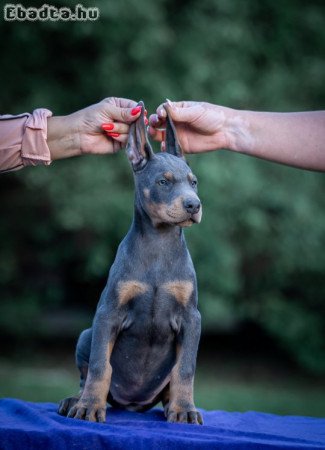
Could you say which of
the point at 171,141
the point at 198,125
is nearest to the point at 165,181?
the point at 171,141

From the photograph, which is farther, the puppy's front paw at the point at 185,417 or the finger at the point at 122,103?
the finger at the point at 122,103

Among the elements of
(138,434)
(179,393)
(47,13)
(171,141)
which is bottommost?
(138,434)

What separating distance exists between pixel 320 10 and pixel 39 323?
7.45 metres

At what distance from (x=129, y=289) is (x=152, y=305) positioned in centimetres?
15

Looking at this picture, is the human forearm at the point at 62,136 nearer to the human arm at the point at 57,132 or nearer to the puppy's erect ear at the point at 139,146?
the human arm at the point at 57,132

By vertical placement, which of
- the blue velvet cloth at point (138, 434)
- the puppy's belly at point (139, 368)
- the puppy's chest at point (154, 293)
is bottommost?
the blue velvet cloth at point (138, 434)

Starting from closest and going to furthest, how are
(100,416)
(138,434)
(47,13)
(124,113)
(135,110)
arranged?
(138,434) → (100,416) → (135,110) → (124,113) → (47,13)

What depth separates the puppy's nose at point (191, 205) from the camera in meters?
3.46

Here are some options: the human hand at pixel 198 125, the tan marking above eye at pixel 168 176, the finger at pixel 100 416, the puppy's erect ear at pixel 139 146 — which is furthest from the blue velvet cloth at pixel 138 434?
the human hand at pixel 198 125

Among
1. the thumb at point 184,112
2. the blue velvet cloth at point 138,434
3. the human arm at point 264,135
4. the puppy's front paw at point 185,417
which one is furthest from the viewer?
the human arm at point 264,135

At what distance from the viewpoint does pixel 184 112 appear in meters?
4.12

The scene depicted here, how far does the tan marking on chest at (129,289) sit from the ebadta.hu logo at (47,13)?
6.11 meters

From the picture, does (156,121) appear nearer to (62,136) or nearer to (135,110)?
(135,110)

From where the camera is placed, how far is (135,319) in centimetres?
368
